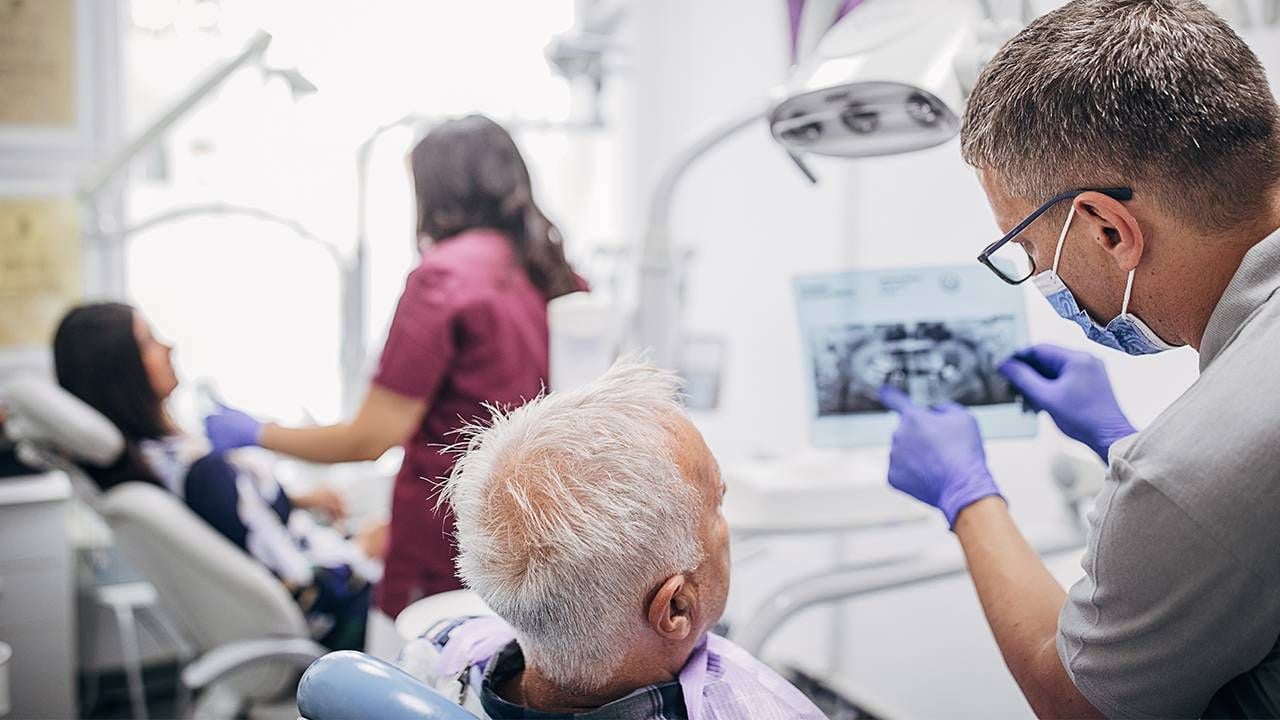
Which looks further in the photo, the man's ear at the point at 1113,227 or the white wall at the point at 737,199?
the white wall at the point at 737,199

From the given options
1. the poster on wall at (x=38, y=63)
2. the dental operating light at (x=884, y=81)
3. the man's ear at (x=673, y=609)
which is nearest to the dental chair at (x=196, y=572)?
the poster on wall at (x=38, y=63)

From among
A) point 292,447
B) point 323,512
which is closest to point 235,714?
point 292,447

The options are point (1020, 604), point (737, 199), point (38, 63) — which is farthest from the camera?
point (737, 199)

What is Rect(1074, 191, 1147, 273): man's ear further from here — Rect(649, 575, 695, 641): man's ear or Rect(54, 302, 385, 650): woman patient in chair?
Rect(54, 302, 385, 650): woman patient in chair

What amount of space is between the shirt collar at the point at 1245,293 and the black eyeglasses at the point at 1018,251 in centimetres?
10

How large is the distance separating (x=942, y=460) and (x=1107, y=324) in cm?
27

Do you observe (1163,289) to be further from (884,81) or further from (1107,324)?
(884,81)

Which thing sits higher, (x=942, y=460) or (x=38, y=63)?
(x=38, y=63)

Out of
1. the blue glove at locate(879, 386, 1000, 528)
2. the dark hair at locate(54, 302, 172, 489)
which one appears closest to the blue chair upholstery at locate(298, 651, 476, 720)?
the blue glove at locate(879, 386, 1000, 528)

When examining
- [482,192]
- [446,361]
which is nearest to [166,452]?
[446,361]

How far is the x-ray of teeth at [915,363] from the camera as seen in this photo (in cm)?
134

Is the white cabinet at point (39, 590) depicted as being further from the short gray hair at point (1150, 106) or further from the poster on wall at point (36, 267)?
the short gray hair at point (1150, 106)

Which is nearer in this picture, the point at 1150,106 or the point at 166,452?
the point at 1150,106

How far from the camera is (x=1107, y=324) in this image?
938 millimetres
